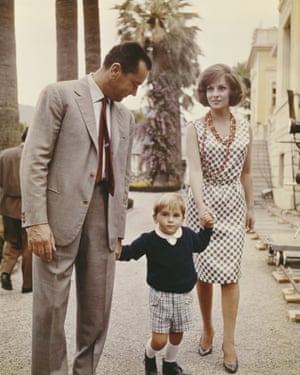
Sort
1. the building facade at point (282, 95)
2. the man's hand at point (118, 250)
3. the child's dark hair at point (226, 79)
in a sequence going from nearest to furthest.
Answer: the man's hand at point (118, 250)
the child's dark hair at point (226, 79)
the building facade at point (282, 95)

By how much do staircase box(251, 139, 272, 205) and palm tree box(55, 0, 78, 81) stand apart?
1050cm

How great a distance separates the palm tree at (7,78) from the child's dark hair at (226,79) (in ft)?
16.1

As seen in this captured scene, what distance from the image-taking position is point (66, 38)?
28.0ft

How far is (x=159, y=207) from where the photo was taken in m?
2.96

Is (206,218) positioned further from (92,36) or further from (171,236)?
(92,36)

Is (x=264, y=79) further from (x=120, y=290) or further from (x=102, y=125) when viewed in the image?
(x=102, y=125)

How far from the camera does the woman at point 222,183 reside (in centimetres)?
329

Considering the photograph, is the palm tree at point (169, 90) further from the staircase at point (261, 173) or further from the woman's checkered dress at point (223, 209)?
the woman's checkered dress at point (223, 209)

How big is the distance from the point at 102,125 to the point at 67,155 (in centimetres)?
27

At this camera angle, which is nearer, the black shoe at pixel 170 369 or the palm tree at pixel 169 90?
the black shoe at pixel 170 369

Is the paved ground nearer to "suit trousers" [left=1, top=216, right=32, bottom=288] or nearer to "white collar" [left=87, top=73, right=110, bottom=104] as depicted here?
"suit trousers" [left=1, top=216, right=32, bottom=288]

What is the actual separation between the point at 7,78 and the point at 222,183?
530 cm

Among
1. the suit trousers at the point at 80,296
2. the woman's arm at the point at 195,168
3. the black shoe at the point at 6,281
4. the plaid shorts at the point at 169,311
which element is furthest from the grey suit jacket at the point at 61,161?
the black shoe at the point at 6,281

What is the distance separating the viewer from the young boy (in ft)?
9.70
